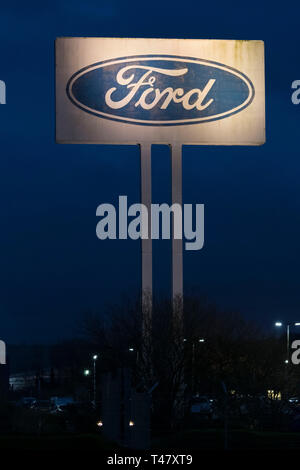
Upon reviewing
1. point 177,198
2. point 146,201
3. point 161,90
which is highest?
point 161,90

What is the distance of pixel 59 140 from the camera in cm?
4003

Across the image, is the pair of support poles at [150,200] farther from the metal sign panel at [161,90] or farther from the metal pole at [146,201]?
the metal sign panel at [161,90]

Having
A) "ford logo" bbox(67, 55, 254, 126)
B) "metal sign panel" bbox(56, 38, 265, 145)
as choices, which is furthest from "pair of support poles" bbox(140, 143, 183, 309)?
"ford logo" bbox(67, 55, 254, 126)

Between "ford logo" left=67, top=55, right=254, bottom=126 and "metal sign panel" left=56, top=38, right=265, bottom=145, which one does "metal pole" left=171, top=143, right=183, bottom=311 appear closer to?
"metal sign panel" left=56, top=38, right=265, bottom=145

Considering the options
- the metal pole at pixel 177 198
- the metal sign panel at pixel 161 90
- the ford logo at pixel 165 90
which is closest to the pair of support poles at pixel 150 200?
the metal pole at pixel 177 198

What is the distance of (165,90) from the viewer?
1623 inches

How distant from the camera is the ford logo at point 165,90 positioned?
40688mm

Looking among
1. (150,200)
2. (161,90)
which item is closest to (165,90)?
(161,90)

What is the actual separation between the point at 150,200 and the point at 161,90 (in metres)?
4.78

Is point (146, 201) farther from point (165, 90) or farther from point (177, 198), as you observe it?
point (165, 90)

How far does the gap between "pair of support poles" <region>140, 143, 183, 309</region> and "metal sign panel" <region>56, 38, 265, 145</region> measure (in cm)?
57

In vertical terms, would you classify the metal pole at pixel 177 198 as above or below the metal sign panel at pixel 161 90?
below

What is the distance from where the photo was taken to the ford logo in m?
40.7
